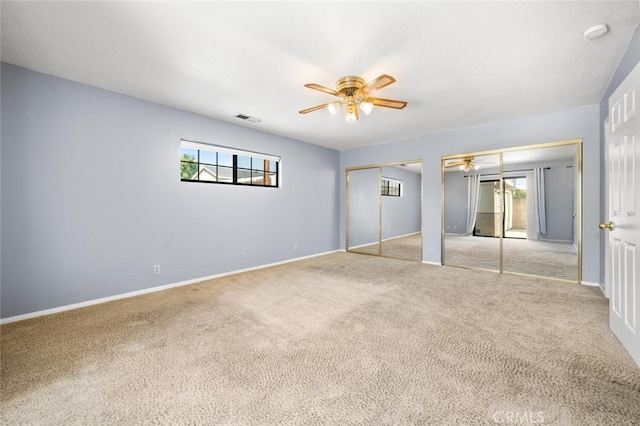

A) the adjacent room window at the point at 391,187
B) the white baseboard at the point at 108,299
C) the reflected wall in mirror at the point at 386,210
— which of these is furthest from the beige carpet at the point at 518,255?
the white baseboard at the point at 108,299

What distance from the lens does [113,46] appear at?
2.29 metres

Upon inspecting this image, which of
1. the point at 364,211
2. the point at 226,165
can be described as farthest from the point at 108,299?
the point at 364,211

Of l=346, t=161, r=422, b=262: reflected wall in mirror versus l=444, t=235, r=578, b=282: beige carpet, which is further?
l=346, t=161, r=422, b=262: reflected wall in mirror

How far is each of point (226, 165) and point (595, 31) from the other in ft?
14.4

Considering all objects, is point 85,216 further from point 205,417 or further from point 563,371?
point 563,371

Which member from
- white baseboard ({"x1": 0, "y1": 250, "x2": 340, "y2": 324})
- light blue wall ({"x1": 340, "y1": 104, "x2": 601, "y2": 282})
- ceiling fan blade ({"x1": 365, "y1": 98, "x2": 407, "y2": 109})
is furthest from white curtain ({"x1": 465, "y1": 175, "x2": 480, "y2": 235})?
white baseboard ({"x1": 0, "y1": 250, "x2": 340, "y2": 324})

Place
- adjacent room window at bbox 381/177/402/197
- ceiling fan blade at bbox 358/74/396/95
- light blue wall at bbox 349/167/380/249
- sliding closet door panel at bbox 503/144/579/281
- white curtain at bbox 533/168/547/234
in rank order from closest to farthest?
ceiling fan blade at bbox 358/74/396/95 < sliding closet door panel at bbox 503/144/579/281 < white curtain at bbox 533/168/547/234 < adjacent room window at bbox 381/177/402/197 < light blue wall at bbox 349/167/380/249

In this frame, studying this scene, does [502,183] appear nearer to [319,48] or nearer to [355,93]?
[355,93]

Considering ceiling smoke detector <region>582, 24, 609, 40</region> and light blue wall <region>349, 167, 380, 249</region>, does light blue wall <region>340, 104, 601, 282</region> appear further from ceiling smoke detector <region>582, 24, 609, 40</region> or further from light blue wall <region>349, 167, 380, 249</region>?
ceiling smoke detector <region>582, 24, 609, 40</region>

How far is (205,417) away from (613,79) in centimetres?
467

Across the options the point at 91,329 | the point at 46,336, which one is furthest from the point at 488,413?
the point at 46,336

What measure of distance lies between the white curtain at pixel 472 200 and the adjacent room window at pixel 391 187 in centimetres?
137

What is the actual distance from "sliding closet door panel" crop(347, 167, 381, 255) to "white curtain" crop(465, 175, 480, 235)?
1.80m

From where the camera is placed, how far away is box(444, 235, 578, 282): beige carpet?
3.93m
